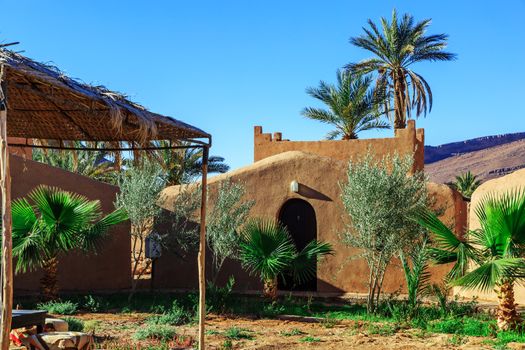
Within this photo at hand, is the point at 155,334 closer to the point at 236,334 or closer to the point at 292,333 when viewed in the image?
the point at 236,334

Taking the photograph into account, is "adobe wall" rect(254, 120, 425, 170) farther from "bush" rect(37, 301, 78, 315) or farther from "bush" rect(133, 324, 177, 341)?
"bush" rect(133, 324, 177, 341)

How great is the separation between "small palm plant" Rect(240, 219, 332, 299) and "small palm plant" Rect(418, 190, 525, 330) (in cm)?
384

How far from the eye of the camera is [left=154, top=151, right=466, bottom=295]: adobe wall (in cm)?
1658

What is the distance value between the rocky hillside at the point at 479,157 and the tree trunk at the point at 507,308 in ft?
158

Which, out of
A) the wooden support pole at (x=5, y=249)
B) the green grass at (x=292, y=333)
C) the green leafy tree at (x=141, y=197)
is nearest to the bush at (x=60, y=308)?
the green leafy tree at (x=141, y=197)

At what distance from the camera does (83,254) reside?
53.6ft

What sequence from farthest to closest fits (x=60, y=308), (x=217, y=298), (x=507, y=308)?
(x=217, y=298), (x=60, y=308), (x=507, y=308)

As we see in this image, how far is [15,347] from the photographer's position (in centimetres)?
909

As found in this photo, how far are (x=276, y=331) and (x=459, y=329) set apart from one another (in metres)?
2.94

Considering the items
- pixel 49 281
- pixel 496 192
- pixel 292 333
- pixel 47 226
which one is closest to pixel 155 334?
pixel 292 333

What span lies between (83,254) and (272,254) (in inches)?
193

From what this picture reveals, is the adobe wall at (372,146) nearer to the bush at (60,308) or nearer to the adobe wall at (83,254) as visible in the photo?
the adobe wall at (83,254)

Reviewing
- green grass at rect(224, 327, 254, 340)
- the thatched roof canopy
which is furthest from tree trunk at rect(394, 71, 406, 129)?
the thatched roof canopy

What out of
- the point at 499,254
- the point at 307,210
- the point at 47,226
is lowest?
the point at 499,254
